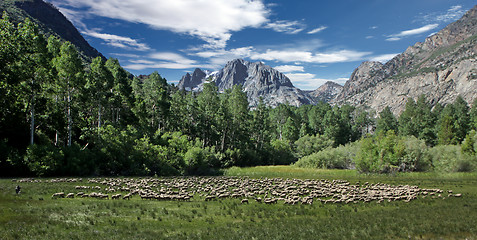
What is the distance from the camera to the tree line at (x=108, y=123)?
123ft

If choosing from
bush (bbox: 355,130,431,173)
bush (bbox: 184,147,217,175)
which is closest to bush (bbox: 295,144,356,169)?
bush (bbox: 355,130,431,173)

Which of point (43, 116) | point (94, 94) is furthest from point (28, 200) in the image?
point (94, 94)

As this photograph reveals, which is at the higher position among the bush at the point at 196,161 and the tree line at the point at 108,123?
the tree line at the point at 108,123

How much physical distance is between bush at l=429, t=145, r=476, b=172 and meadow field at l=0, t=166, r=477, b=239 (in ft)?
158

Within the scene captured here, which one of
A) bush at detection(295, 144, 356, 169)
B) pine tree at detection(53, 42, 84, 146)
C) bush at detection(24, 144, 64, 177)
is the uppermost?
pine tree at detection(53, 42, 84, 146)

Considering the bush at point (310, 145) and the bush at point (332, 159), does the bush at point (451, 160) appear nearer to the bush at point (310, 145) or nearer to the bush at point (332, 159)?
the bush at point (332, 159)

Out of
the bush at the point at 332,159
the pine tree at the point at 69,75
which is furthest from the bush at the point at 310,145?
the pine tree at the point at 69,75

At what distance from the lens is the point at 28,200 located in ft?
64.0

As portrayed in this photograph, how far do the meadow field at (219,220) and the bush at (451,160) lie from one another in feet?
158

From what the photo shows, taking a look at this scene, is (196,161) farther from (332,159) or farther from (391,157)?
(391,157)

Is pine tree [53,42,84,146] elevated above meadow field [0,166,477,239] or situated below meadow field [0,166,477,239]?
above

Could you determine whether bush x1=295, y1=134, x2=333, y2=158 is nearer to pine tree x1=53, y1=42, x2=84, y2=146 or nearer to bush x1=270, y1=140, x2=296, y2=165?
bush x1=270, y1=140, x2=296, y2=165

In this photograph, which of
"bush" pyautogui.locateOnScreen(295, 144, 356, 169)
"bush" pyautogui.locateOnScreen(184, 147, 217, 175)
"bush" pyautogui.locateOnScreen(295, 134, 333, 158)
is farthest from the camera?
"bush" pyautogui.locateOnScreen(295, 134, 333, 158)

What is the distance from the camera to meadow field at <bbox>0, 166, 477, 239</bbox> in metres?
14.0
